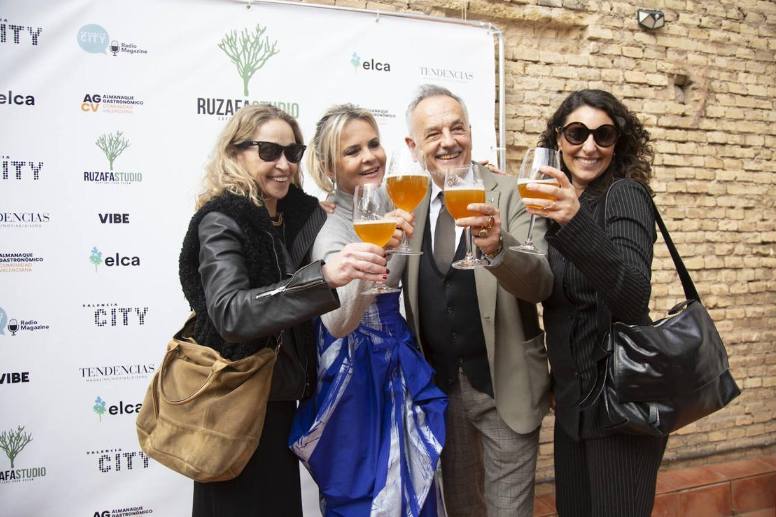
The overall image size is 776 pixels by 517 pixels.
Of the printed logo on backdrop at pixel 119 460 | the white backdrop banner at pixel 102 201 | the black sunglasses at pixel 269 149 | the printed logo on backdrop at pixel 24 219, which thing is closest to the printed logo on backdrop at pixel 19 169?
the white backdrop banner at pixel 102 201

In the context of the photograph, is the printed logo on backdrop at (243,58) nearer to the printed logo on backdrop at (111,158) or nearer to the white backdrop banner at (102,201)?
the white backdrop banner at (102,201)

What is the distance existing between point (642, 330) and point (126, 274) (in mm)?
2588

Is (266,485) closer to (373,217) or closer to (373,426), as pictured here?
(373,426)

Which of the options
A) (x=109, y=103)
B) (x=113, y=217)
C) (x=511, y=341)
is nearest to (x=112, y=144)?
(x=109, y=103)

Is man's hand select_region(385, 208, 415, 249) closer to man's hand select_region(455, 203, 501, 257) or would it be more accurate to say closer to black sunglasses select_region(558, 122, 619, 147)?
man's hand select_region(455, 203, 501, 257)

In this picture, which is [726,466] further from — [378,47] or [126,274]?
[126,274]

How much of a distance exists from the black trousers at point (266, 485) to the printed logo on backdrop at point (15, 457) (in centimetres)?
164

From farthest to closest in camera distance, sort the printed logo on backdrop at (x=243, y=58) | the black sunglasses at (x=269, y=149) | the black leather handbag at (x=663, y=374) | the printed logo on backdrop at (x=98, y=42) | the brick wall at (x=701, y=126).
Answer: the brick wall at (x=701, y=126), the printed logo on backdrop at (x=243, y=58), the printed logo on backdrop at (x=98, y=42), the black sunglasses at (x=269, y=149), the black leather handbag at (x=663, y=374)

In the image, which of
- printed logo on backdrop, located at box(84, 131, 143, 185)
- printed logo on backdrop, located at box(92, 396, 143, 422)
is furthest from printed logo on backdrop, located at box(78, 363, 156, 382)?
printed logo on backdrop, located at box(84, 131, 143, 185)

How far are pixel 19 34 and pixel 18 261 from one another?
3.82 ft

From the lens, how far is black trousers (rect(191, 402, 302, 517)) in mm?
1755

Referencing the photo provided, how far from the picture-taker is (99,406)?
3.01 metres

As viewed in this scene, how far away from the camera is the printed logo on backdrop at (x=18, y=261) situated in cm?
291

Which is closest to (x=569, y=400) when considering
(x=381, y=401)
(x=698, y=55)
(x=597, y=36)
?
(x=381, y=401)
